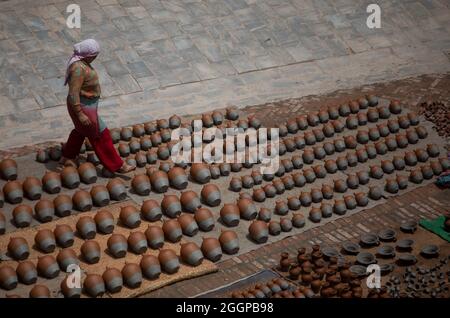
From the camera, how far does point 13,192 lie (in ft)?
38.8

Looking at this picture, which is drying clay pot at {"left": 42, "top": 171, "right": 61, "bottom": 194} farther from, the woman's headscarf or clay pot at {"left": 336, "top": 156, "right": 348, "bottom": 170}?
clay pot at {"left": 336, "top": 156, "right": 348, "bottom": 170}

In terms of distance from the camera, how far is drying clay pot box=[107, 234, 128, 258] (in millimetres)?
10922

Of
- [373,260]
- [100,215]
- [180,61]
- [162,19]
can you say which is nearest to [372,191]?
[373,260]

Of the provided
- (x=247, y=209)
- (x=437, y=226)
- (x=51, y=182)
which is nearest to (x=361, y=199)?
(x=437, y=226)

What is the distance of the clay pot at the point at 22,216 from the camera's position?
1135 centimetres

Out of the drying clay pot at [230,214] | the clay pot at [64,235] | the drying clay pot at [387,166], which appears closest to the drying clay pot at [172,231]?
the drying clay pot at [230,214]

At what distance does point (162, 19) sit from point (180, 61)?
119 cm

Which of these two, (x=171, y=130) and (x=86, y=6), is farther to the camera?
(x=86, y=6)

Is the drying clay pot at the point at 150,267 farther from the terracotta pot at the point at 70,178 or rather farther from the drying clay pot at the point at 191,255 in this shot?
the terracotta pot at the point at 70,178

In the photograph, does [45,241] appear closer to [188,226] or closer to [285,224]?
[188,226]

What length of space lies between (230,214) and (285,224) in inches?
29.1

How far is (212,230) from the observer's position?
38.5 feet
